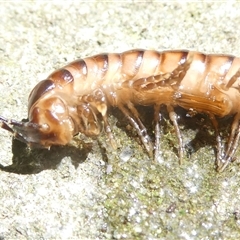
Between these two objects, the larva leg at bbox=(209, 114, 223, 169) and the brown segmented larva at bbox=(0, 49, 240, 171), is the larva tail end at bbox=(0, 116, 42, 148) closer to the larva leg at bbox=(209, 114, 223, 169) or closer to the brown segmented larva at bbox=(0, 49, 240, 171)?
the brown segmented larva at bbox=(0, 49, 240, 171)

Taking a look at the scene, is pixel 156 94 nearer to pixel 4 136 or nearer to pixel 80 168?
pixel 80 168

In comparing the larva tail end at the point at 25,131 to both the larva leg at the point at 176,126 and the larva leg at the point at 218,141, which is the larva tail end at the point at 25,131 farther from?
the larva leg at the point at 218,141

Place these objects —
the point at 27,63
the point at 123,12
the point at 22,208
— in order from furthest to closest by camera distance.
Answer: the point at 123,12 < the point at 27,63 < the point at 22,208

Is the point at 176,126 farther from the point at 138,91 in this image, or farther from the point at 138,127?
the point at 138,91

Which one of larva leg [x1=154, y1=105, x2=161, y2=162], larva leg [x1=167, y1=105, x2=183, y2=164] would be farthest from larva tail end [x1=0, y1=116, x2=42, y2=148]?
larva leg [x1=167, y1=105, x2=183, y2=164]

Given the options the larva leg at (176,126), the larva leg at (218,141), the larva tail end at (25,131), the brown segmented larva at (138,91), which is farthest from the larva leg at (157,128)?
the larva tail end at (25,131)

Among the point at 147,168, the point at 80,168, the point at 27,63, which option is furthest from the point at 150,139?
the point at 27,63

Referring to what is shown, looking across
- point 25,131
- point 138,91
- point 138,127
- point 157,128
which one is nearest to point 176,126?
point 157,128
